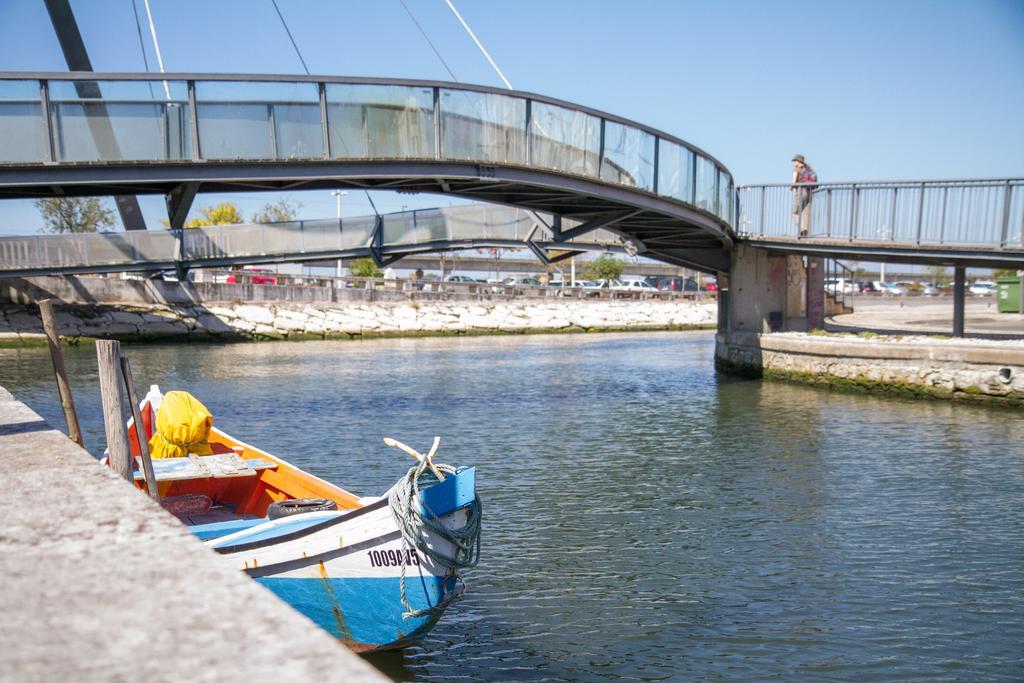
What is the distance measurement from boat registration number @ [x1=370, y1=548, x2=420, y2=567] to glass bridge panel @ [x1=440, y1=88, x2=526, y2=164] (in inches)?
437

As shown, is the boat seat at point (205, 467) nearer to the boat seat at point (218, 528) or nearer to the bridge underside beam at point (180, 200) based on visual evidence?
the boat seat at point (218, 528)

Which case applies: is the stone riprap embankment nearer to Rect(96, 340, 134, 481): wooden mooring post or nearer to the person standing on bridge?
the person standing on bridge

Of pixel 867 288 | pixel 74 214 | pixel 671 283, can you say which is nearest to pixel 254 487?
pixel 74 214

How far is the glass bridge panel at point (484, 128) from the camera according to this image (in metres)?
17.2

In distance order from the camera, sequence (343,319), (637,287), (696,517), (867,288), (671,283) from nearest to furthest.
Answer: (696,517) < (343,319) < (637,287) < (867,288) < (671,283)

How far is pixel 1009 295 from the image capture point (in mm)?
36031

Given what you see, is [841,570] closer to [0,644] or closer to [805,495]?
[805,495]

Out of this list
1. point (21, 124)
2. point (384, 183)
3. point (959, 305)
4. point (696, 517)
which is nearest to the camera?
point (696, 517)

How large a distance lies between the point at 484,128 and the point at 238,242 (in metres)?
14.9

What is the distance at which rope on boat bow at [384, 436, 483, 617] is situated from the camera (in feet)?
23.0

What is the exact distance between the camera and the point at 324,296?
47094 mm

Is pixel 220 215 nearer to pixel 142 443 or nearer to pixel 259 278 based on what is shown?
pixel 259 278

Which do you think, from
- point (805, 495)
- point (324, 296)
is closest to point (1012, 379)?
point (805, 495)

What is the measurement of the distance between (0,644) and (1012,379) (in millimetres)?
21370
